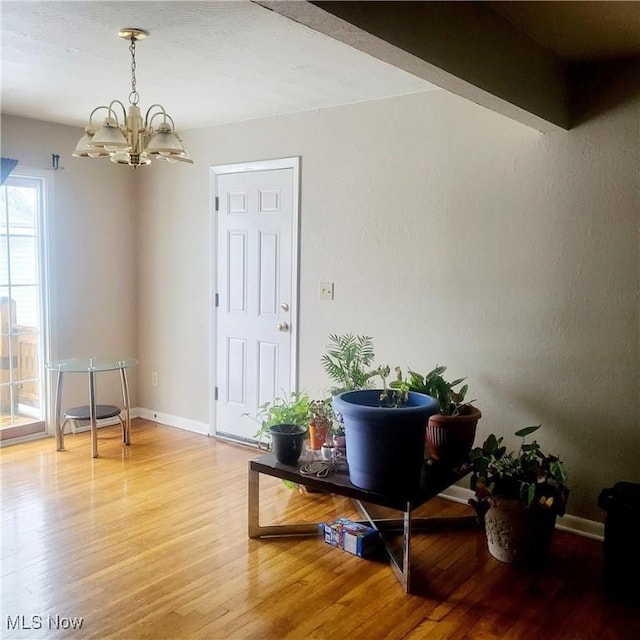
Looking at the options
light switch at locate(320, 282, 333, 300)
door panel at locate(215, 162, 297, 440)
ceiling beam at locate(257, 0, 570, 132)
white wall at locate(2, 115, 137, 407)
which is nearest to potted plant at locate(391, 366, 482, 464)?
light switch at locate(320, 282, 333, 300)

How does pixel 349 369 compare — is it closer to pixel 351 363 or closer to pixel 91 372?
pixel 351 363

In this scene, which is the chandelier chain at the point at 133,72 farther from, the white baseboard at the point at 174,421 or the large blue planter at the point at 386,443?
the white baseboard at the point at 174,421

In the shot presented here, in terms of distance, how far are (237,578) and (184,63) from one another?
238 cm

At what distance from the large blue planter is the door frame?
157cm

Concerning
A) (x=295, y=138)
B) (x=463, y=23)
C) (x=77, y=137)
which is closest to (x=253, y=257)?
(x=295, y=138)

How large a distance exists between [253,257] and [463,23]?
2.50 meters

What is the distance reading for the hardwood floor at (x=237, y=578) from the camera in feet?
7.70

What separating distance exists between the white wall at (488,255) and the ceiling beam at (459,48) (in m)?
0.36

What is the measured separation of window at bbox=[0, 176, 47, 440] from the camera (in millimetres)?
4469

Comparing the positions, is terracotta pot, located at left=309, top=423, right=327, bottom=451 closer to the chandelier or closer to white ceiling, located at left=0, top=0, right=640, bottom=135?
the chandelier

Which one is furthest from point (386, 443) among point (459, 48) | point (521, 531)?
point (459, 48)

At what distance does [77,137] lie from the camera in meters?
4.70

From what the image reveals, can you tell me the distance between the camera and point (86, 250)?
4855 millimetres

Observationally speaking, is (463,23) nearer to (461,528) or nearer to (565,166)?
Answer: (565,166)
